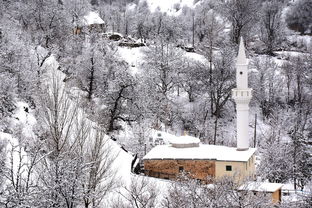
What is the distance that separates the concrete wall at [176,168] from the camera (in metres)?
30.9

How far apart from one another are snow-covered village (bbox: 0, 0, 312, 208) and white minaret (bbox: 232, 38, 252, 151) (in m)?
0.07

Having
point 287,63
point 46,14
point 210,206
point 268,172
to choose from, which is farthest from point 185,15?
point 210,206

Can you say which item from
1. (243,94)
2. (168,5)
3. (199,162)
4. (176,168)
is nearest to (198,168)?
(199,162)

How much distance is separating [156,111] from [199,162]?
1538 centimetres

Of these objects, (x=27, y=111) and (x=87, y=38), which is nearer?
(x=27, y=111)

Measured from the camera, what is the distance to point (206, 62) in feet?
177

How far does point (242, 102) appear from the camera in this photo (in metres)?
34.4

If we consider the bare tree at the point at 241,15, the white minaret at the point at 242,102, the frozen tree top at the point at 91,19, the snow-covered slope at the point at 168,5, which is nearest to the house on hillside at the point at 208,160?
the white minaret at the point at 242,102

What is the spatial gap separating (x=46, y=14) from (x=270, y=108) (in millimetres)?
24526

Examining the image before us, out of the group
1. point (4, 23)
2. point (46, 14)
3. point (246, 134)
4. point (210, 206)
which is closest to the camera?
point (210, 206)

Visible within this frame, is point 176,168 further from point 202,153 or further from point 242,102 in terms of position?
point 242,102

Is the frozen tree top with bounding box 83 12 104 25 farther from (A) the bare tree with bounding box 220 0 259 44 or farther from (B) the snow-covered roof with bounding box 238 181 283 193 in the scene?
(B) the snow-covered roof with bounding box 238 181 283 193

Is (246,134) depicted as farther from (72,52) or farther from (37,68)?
(72,52)

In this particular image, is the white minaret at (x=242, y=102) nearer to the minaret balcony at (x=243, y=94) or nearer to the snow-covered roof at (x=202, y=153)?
the minaret balcony at (x=243, y=94)
